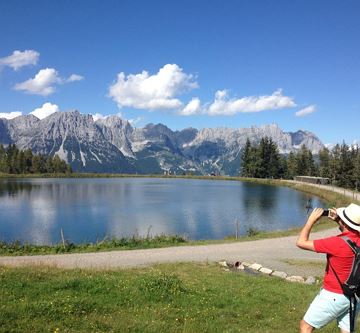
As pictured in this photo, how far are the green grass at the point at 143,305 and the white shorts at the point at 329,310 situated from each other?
358cm

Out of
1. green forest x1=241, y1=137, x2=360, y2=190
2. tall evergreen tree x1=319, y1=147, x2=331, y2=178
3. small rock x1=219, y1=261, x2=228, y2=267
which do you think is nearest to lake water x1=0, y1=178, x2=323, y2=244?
small rock x1=219, y1=261, x2=228, y2=267

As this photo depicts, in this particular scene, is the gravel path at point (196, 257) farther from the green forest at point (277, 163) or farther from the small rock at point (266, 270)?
the green forest at point (277, 163)

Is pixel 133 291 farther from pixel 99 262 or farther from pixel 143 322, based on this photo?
pixel 99 262

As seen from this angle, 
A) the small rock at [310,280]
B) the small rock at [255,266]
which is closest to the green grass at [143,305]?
the small rock at [310,280]

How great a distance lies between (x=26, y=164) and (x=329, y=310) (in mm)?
181281

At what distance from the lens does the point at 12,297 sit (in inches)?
485

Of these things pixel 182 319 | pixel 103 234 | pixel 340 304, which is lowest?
pixel 103 234

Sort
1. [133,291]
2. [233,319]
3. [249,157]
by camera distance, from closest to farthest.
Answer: [233,319]
[133,291]
[249,157]

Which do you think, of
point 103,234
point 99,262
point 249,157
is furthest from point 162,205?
point 249,157

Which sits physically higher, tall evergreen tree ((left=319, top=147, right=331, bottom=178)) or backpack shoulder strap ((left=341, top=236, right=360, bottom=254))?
tall evergreen tree ((left=319, top=147, right=331, bottom=178))

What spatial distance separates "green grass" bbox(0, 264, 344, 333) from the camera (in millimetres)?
10633

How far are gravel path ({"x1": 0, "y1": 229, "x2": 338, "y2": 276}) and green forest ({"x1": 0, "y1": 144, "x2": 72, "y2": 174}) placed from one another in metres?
157

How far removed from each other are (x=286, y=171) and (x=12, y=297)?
514ft

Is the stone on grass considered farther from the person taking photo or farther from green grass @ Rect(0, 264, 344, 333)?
the person taking photo
